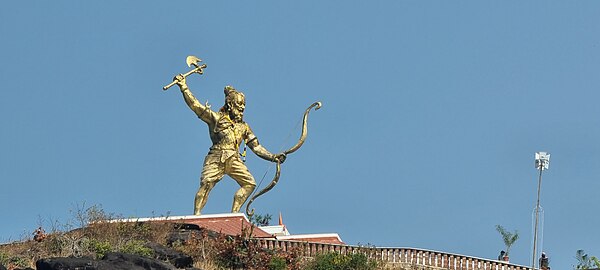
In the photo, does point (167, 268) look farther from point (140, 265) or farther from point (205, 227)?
point (205, 227)

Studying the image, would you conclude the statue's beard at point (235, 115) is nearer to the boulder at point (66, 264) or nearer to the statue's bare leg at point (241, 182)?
the statue's bare leg at point (241, 182)

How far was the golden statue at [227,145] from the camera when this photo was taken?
169 feet

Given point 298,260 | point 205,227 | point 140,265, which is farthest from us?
point 205,227

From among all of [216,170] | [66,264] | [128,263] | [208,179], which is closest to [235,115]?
[216,170]

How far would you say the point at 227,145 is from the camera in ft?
169

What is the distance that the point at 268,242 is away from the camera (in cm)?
4728

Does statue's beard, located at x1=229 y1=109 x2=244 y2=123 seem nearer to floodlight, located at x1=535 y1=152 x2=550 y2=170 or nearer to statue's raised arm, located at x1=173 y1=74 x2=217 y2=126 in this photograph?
statue's raised arm, located at x1=173 y1=74 x2=217 y2=126

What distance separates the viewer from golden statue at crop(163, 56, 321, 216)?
169 feet

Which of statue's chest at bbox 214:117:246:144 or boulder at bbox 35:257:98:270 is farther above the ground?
statue's chest at bbox 214:117:246:144

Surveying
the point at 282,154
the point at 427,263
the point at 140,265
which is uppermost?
the point at 282,154

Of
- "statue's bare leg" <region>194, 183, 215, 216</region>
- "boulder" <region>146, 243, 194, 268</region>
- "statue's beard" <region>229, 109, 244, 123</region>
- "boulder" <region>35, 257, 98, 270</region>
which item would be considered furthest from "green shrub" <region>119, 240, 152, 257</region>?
"statue's beard" <region>229, 109, 244, 123</region>

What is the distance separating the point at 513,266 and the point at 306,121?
830 cm

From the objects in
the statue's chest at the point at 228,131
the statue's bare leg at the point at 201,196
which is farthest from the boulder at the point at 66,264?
the statue's chest at the point at 228,131

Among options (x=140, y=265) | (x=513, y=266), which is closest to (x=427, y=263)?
(x=513, y=266)
